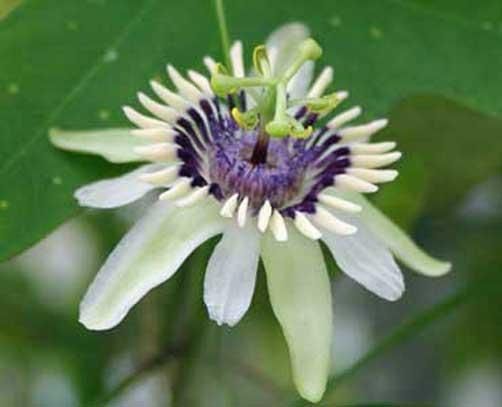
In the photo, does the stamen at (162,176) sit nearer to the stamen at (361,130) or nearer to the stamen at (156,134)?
the stamen at (156,134)

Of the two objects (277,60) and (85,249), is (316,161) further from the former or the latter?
(85,249)

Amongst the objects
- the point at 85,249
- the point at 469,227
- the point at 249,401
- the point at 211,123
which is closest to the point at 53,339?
the point at 85,249

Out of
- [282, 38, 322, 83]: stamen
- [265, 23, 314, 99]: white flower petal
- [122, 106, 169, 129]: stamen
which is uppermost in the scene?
[122, 106, 169, 129]: stamen

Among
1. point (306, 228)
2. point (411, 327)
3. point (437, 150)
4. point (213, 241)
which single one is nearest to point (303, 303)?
point (306, 228)

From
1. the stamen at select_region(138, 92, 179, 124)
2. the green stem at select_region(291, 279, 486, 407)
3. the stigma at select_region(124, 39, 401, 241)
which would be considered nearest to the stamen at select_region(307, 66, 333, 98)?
the stigma at select_region(124, 39, 401, 241)

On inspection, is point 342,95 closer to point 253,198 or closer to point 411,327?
point 253,198

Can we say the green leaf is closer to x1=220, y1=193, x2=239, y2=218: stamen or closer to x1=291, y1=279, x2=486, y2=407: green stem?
x1=291, y1=279, x2=486, y2=407: green stem
